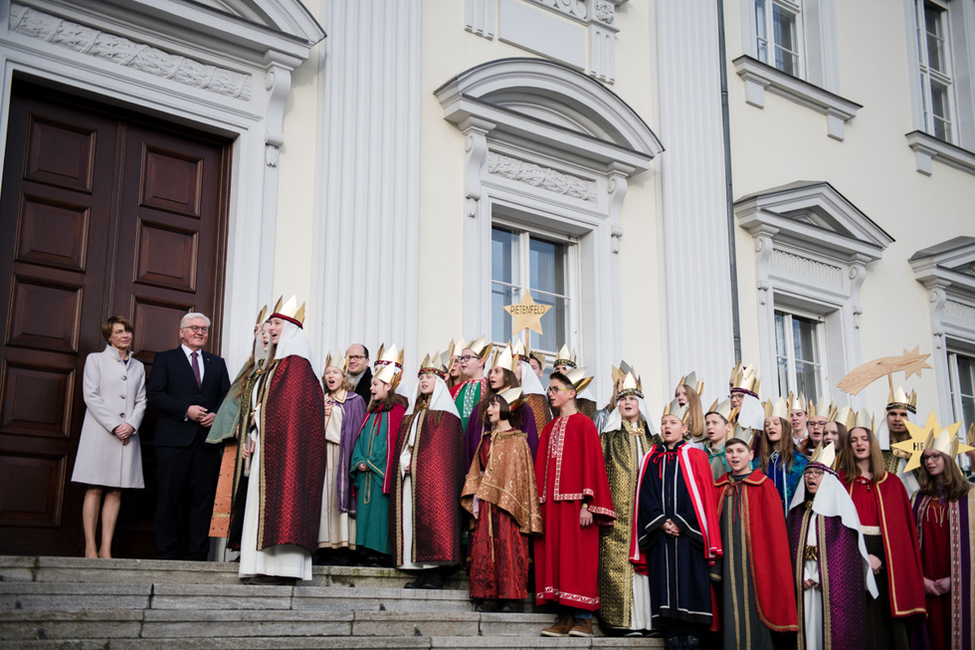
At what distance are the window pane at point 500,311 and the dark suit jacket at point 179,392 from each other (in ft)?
9.16

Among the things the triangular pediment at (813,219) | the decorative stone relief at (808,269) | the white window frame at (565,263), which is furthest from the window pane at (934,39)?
the white window frame at (565,263)

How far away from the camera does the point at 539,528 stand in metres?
6.57

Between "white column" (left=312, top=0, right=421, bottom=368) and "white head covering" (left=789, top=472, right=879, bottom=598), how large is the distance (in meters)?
3.15

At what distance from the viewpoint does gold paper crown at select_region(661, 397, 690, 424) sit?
709cm

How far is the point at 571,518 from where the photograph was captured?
6520mm

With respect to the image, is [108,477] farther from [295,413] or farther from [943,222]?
[943,222]

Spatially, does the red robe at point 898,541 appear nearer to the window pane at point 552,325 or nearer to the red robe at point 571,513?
the red robe at point 571,513

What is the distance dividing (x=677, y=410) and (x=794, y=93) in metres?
5.84

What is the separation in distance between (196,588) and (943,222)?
10691 mm

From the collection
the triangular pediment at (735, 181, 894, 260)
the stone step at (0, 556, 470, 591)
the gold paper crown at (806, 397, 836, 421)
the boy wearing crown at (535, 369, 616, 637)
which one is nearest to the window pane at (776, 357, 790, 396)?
the triangular pediment at (735, 181, 894, 260)

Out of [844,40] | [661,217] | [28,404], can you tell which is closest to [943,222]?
[844,40]

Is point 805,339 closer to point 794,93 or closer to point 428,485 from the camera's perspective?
point 794,93

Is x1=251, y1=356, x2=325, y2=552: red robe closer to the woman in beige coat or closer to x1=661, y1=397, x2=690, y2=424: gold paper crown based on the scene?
the woman in beige coat

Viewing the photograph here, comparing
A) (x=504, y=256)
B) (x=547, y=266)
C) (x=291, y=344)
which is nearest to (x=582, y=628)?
(x=291, y=344)
